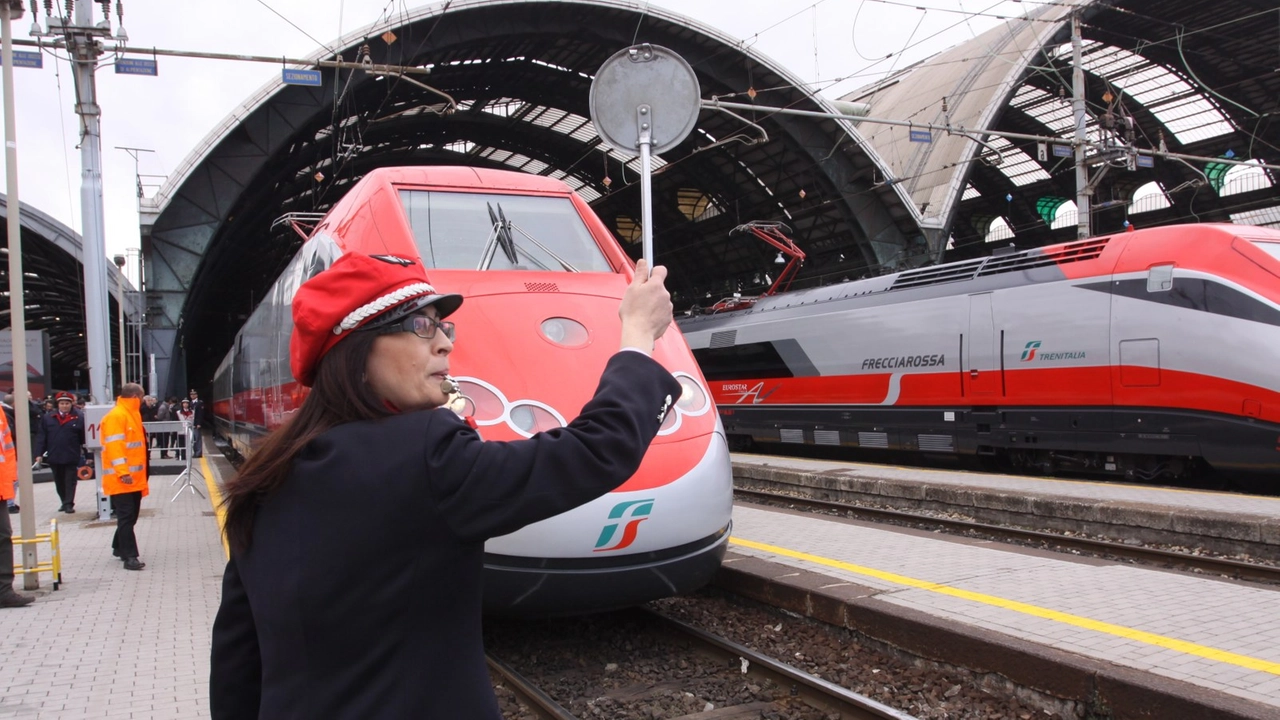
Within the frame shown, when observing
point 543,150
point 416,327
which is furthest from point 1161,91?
point 416,327

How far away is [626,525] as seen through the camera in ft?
15.8

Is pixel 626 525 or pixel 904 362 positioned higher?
pixel 904 362

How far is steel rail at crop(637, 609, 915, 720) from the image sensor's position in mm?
4527

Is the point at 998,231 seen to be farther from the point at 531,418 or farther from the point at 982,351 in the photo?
the point at 531,418

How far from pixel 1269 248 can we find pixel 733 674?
8716 mm

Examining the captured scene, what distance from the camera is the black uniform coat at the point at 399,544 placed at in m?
1.64

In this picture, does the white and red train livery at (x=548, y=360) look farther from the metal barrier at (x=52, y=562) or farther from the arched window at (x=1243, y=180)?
the arched window at (x=1243, y=180)

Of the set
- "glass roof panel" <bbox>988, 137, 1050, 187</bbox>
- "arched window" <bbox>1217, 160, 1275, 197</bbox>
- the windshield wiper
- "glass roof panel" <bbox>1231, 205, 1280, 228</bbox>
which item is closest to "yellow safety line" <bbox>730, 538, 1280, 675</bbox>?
the windshield wiper

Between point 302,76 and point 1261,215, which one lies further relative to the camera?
point 1261,215

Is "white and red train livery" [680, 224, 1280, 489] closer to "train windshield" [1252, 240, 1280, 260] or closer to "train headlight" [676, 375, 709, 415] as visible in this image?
"train windshield" [1252, 240, 1280, 260]

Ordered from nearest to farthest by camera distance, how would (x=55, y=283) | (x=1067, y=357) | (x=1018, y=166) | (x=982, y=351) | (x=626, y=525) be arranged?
(x=626, y=525) < (x=1067, y=357) < (x=982, y=351) < (x=1018, y=166) < (x=55, y=283)

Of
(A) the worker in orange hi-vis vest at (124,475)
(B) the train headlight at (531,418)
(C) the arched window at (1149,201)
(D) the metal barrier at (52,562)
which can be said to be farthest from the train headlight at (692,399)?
(C) the arched window at (1149,201)

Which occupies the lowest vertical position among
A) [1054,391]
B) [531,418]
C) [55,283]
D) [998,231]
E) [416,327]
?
[1054,391]

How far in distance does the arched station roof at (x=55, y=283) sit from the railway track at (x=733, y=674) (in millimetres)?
11673
